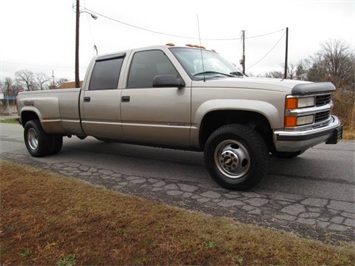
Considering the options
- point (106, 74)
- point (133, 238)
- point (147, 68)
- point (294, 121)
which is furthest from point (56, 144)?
point (294, 121)

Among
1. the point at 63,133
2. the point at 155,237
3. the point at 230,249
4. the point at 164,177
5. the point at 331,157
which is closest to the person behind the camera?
the point at 230,249

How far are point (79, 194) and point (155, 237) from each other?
1.58 m

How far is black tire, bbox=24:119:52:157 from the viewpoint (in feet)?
20.7

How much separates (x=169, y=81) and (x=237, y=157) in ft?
4.25

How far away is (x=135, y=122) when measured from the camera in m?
4.80

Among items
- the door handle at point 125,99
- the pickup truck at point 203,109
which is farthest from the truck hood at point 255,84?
the door handle at point 125,99

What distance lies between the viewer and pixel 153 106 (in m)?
4.51

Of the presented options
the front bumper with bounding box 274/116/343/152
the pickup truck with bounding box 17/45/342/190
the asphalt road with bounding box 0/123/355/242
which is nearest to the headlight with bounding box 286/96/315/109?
the pickup truck with bounding box 17/45/342/190

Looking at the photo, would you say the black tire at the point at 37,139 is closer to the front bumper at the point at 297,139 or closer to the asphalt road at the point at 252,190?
the asphalt road at the point at 252,190

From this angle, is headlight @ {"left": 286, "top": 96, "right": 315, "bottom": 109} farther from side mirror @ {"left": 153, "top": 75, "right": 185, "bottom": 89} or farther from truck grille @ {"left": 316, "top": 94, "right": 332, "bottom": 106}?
side mirror @ {"left": 153, "top": 75, "right": 185, "bottom": 89}

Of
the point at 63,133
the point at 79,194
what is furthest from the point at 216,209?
the point at 63,133

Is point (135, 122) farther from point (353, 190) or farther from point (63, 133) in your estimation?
point (353, 190)

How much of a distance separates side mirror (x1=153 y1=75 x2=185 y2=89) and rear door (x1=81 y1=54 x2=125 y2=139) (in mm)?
1002

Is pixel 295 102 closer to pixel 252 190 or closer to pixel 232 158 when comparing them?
pixel 232 158
